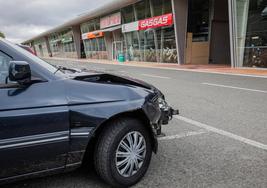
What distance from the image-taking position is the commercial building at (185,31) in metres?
16.3

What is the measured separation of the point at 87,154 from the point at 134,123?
59 centimetres

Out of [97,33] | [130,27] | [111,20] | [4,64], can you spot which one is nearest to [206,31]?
[130,27]

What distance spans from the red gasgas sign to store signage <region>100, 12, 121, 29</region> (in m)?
5.38

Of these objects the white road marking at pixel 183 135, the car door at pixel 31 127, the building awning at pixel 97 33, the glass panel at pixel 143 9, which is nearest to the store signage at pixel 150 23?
the glass panel at pixel 143 9

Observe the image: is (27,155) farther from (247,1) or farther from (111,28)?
(111,28)

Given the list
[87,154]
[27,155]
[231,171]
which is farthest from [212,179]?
[27,155]

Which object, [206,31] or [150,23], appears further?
[150,23]

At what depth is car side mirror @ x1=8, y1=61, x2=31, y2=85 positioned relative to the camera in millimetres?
2328

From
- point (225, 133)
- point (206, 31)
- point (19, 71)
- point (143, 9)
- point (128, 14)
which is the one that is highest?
point (143, 9)

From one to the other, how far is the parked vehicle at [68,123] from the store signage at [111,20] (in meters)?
30.8

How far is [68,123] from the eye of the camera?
8.41 feet

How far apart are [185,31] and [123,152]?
67.9ft

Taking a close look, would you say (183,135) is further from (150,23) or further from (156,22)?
(150,23)

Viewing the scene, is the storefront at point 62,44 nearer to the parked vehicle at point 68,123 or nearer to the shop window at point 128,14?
the shop window at point 128,14
